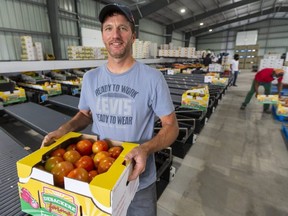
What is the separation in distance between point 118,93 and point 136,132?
0.25 metres

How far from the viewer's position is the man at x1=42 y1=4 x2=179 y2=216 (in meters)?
0.95

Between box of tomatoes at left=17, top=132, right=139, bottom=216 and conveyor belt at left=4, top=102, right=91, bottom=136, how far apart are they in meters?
1.41

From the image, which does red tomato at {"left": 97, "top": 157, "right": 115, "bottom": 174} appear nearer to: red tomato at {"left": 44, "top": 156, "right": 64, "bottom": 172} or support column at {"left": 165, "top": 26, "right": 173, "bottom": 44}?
red tomato at {"left": 44, "top": 156, "right": 64, "bottom": 172}

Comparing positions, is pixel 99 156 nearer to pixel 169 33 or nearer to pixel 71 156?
pixel 71 156

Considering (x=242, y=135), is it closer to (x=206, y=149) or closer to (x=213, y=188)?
(x=206, y=149)

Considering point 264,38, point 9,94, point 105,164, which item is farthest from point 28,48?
point 264,38

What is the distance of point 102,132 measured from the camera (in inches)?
42.1

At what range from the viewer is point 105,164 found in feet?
2.35

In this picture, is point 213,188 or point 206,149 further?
point 206,149

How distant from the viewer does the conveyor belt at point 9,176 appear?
3.22 feet

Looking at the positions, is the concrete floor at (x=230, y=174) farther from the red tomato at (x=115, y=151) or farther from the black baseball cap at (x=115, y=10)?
the black baseball cap at (x=115, y=10)

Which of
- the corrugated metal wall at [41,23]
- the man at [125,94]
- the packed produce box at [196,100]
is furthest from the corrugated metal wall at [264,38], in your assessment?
the man at [125,94]

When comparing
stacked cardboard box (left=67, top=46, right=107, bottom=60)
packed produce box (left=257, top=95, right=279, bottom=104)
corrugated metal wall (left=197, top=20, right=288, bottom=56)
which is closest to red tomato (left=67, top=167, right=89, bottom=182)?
packed produce box (left=257, top=95, right=279, bottom=104)

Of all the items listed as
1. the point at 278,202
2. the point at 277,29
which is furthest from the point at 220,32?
the point at 278,202
